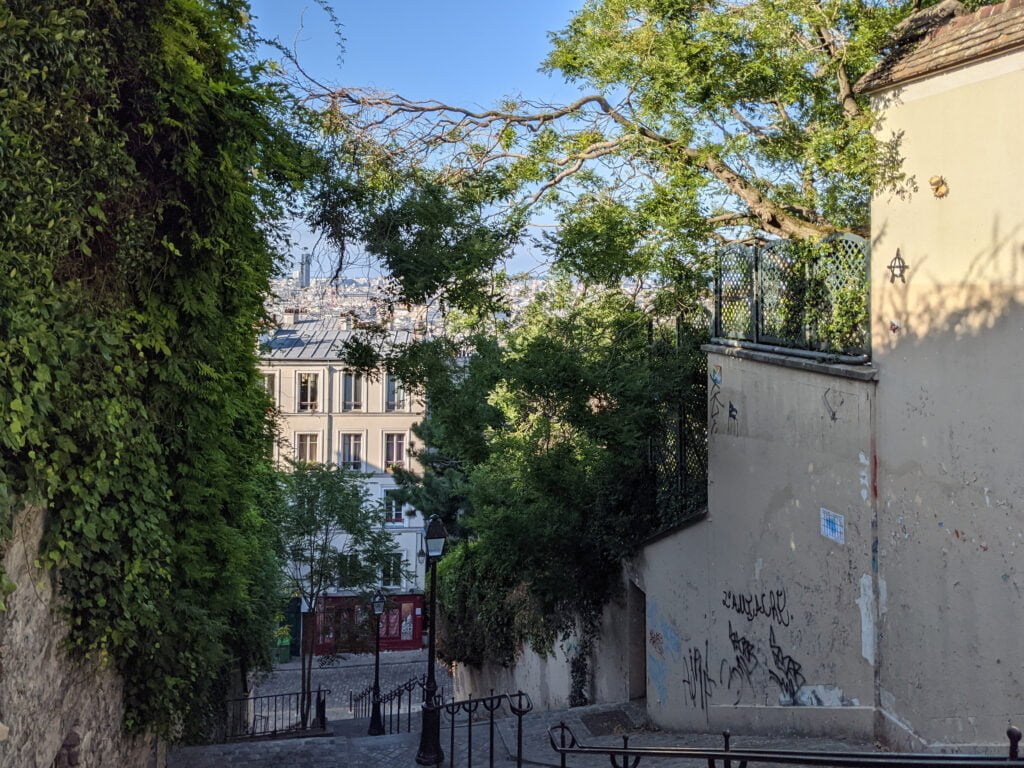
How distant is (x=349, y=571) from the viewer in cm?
2161

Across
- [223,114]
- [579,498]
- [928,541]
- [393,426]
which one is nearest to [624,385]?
[579,498]

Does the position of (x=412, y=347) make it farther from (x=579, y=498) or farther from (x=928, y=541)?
(x=928, y=541)

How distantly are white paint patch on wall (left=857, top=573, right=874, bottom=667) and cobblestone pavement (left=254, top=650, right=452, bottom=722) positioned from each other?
1911 centimetres

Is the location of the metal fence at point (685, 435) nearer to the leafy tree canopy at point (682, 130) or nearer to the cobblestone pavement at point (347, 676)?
the leafy tree canopy at point (682, 130)

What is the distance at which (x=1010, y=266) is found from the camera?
5805 millimetres

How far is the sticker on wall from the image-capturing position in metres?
7.34

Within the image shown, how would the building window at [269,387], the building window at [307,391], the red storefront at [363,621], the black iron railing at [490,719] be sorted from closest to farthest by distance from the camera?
the black iron railing at [490,719], the building window at [269,387], the red storefront at [363,621], the building window at [307,391]

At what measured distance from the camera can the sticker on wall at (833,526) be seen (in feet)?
24.1

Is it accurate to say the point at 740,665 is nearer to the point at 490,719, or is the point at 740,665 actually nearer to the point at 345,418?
the point at 490,719

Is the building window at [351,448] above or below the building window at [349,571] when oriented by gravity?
above

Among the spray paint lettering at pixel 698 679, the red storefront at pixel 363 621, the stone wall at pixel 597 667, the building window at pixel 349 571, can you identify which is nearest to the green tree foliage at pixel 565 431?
the stone wall at pixel 597 667

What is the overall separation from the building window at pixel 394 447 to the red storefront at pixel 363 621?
585 centimetres

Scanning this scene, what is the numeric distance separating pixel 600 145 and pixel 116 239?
250 inches

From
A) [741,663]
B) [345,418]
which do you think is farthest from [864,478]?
[345,418]
